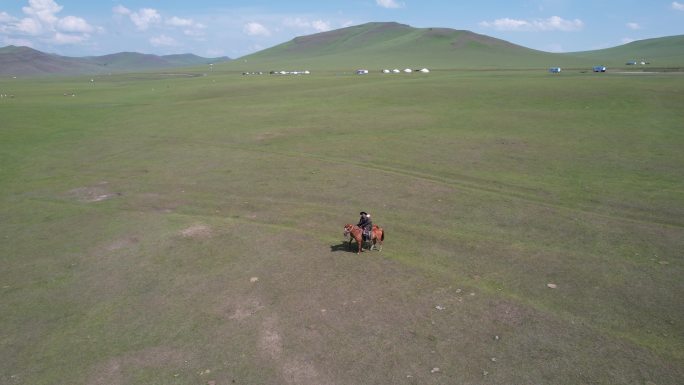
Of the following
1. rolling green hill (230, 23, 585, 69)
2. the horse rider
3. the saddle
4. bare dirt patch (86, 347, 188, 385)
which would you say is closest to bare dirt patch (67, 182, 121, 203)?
bare dirt patch (86, 347, 188, 385)

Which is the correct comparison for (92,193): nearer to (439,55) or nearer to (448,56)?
(448,56)

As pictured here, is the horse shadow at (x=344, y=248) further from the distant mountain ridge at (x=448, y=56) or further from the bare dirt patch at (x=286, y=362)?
the distant mountain ridge at (x=448, y=56)

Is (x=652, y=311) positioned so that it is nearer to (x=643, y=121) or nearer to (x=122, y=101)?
(x=643, y=121)

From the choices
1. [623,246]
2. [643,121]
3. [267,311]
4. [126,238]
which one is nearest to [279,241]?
[267,311]

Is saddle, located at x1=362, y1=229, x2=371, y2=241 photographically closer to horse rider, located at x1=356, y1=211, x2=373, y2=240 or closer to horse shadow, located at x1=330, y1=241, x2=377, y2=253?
horse rider, located at x1=356, y1=211, x2=373, y2=240

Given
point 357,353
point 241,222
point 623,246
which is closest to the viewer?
point 357,353

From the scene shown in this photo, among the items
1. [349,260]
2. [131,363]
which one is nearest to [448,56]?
[349,260]

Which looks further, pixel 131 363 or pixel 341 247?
pixel 341 247

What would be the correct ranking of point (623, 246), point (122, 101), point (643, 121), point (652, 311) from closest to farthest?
point (652, 311) → point (623, 246) → point (643, 121) → point (122, 101)
